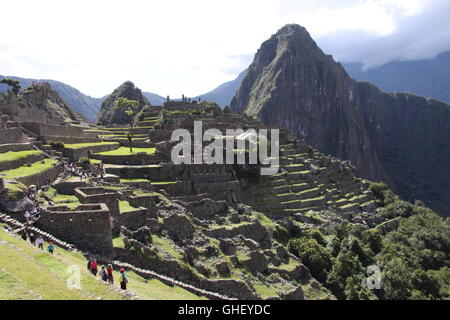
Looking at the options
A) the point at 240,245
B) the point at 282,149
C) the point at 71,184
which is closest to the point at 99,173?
the point at 71,184

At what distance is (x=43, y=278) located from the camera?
422 inches

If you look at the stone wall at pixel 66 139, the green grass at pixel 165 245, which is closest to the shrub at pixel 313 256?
the green grass at pixel 165 245

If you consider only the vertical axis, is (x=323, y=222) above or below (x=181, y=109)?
below

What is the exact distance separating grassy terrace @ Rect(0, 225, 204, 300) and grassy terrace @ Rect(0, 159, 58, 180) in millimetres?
8983

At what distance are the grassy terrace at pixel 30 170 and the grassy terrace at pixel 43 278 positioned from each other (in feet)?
29.5

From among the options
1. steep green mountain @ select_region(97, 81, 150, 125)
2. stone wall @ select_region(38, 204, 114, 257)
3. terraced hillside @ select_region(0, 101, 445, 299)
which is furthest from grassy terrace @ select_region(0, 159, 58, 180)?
steep green mountain @ select_region(97, 81, 150, 125)

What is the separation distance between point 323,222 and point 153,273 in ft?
89.4

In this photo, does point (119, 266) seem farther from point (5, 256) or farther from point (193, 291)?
point (5, 256)

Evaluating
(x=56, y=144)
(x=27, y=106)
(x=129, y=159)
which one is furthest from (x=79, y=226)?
(x=27, y=106)

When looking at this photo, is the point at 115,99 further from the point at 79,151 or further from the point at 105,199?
the point at 105,199

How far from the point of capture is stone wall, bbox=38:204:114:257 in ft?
52.5

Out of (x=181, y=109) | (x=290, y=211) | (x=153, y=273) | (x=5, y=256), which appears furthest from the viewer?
(x=181, y=109)

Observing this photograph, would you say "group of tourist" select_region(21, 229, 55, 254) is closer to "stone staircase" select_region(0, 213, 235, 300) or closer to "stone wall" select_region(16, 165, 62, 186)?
"stone staircase" select_region(0, 213, 235, 300)

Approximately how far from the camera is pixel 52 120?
5878 centimetres
